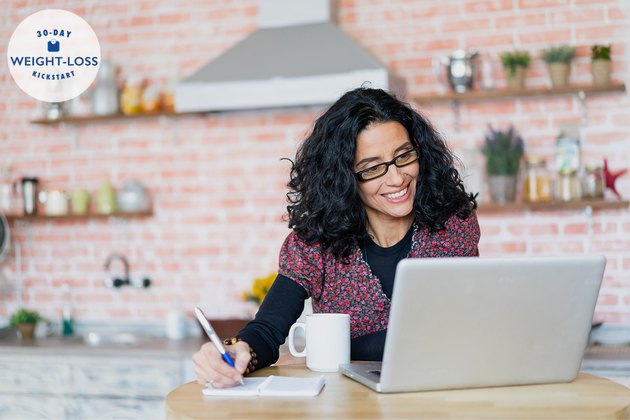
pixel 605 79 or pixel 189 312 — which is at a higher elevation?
pixel 605 79

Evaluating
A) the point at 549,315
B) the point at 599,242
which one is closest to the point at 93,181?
the point at 599,242

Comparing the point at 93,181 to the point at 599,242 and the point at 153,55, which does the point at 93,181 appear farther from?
the point at 599,242

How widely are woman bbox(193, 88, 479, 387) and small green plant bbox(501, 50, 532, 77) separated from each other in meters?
1.51

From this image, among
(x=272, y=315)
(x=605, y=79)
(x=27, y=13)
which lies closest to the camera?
(x=272, y=315)

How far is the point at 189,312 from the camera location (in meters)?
4.09

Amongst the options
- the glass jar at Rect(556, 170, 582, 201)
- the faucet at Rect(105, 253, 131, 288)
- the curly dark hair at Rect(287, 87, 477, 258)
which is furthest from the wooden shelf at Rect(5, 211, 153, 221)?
the curly dark hair at Rect(287, 87, 477, 258)

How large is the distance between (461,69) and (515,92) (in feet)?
0.82

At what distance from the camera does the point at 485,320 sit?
144 cm

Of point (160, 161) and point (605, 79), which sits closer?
point (605, 79)

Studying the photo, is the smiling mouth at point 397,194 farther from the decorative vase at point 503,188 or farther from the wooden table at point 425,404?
the decorative vase at point 503,188

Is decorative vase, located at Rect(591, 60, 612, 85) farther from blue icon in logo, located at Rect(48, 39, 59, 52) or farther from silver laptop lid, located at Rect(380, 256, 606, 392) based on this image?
blue icon in logo, located at Rect(48, 39, 59, 52)

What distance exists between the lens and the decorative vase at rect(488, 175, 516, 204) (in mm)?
3559

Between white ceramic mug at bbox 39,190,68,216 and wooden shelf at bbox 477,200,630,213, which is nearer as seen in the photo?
wooden shelf at bbox 477,200,630,213

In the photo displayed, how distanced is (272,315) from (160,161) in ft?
7.86
